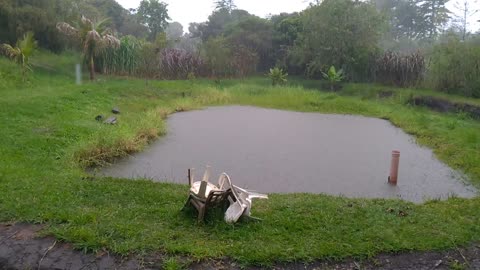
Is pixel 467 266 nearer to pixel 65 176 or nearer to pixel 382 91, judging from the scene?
pixel 65 176

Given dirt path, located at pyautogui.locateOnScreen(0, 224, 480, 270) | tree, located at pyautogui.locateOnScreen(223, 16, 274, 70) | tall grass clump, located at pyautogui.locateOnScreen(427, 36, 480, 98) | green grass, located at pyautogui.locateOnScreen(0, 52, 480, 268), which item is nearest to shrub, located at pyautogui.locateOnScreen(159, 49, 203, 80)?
tree, located at pyautogui.locateOnScreen(223, 16, 274, 70)

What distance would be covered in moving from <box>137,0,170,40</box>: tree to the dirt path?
27840mm

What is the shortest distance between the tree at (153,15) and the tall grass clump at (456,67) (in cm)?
2100

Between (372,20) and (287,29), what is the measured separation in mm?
4737

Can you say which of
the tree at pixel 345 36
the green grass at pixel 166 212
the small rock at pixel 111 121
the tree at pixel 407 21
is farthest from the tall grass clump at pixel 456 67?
the tree at pixel 407 21

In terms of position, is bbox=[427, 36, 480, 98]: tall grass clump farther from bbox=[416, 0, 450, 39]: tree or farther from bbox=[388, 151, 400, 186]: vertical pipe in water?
bbox=[416, 0, 450, 39]: tree

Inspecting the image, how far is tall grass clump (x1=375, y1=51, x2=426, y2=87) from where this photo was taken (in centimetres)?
1513

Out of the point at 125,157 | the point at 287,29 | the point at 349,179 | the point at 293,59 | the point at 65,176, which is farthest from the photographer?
the point at 287,29

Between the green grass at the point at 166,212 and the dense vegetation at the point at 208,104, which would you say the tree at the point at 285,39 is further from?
the green grass at the point at 166,212

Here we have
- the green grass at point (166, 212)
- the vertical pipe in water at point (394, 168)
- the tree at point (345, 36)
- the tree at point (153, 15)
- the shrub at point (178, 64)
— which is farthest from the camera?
the tree at point (153, 15)

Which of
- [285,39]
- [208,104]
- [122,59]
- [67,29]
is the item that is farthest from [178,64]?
[285,39]

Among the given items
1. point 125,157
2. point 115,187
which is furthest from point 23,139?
point 115,187

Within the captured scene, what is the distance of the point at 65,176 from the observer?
4766 mm

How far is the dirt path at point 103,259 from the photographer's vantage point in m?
3.05
